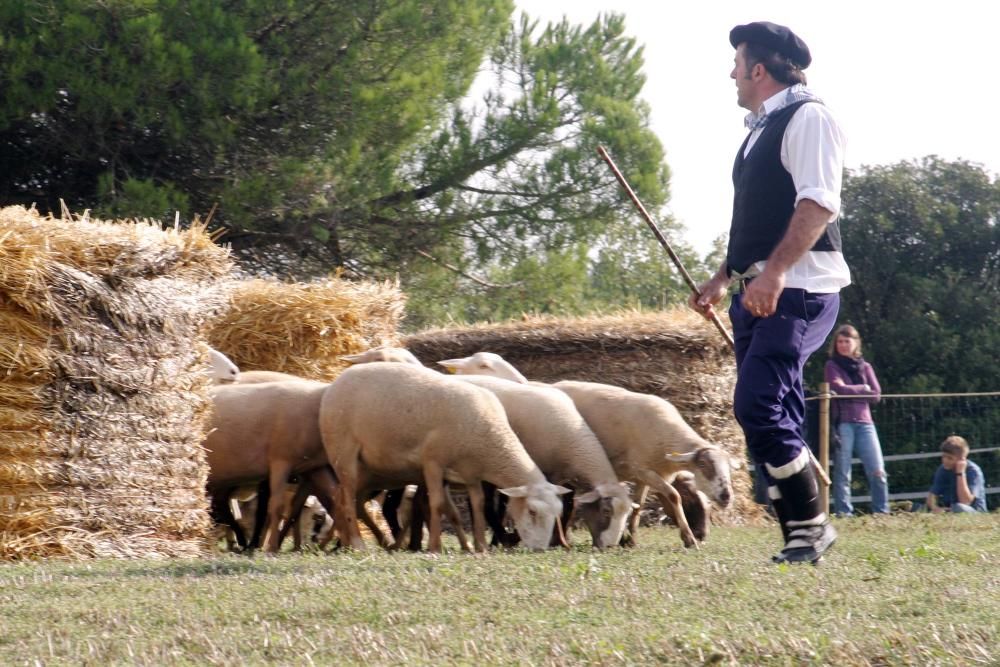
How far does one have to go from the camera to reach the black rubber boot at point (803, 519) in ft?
20.0

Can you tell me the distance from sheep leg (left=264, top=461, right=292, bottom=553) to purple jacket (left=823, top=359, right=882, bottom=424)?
599 centimetres

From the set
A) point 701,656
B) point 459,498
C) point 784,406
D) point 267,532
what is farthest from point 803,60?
point 459,498

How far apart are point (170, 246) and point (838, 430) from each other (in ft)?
24.0

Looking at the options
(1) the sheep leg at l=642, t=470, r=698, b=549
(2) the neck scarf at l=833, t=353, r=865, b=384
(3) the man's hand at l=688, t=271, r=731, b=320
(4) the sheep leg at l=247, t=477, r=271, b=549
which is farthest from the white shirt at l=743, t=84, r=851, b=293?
(2) the neck scarf at l=833, t=353, r=865, b=384

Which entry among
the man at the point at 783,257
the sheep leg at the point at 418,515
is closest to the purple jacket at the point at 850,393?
the sheep leg at the point at 418,515

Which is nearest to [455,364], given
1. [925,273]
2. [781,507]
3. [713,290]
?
[713,290]

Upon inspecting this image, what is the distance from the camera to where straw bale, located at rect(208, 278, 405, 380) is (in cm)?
1063

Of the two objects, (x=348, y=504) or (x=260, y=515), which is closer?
(x=348, y=504)

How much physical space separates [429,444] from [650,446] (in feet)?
5.48

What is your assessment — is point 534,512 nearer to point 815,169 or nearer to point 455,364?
point 815,169

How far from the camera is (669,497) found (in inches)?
340

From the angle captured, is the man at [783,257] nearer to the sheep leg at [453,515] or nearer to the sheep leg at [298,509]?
the sheep leg at [453,515]

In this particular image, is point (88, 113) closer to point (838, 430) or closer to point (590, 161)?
point (590, 161)

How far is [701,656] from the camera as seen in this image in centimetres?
398
